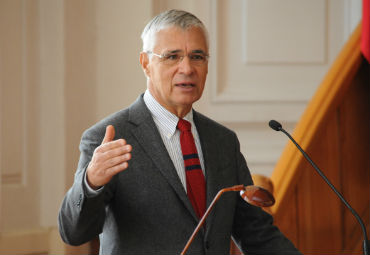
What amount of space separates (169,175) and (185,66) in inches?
12.7

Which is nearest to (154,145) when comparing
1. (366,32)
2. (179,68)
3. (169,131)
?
(169,131)

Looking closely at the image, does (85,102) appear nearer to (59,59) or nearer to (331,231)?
(59,59)

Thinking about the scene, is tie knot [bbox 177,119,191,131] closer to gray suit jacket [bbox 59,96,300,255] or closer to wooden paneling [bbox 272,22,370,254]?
gray suit jacket [bbox 59,96,300,255]

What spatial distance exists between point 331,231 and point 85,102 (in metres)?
1.35

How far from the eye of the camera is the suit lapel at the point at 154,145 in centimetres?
142

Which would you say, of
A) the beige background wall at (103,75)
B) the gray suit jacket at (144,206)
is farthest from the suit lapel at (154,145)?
the beige background wall at (103,75)

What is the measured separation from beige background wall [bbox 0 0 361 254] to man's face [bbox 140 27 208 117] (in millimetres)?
1106

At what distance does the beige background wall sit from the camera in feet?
7.91

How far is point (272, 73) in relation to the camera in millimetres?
3012

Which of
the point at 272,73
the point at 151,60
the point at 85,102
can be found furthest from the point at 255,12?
the point at 151,60

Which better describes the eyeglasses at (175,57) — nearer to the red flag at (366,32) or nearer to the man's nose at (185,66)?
the man's nose at (185,66)

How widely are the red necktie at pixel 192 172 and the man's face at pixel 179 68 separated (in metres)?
0.08

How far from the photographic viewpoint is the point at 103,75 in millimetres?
2637

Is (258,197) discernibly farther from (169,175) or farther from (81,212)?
(81,212)
